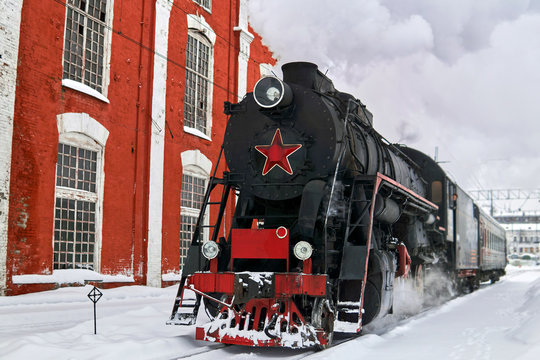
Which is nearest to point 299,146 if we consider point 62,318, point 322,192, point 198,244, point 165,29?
point 322,192

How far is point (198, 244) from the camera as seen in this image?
7180 millimetres

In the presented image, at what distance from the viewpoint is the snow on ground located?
596cm

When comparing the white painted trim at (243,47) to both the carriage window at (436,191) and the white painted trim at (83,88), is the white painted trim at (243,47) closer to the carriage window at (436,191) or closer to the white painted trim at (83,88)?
the white painted trim at (83,88)

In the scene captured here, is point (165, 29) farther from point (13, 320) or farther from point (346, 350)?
point (346, 350)

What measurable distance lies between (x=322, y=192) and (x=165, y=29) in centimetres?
950

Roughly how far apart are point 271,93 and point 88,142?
6.55 metres

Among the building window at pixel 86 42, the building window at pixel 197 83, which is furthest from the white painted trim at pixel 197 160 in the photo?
the building window at pixel 86 42

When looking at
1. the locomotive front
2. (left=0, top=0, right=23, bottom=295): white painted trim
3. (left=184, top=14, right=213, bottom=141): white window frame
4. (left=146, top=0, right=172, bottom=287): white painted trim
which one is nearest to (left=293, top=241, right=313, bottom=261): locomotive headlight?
the locomotive front

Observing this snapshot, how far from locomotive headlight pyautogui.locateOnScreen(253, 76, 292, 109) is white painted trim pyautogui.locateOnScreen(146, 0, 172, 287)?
727 cm

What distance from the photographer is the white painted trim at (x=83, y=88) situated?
11.7 metres

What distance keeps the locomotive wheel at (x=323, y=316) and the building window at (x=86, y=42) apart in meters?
8.30

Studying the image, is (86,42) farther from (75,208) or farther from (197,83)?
(197,83)

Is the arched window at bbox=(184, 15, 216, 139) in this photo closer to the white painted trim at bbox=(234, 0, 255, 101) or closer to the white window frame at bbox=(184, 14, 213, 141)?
the white window frame at bbox=(184, 14, 213, 141)

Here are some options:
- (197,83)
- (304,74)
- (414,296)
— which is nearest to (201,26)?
(197,83)
